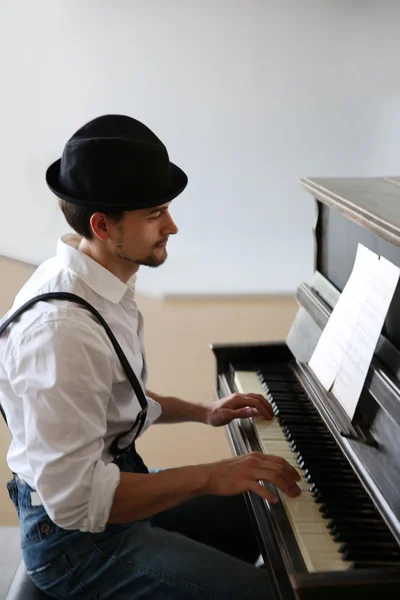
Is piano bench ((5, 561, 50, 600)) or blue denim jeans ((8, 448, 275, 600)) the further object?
piano bench ((5, 561, 50, 600))

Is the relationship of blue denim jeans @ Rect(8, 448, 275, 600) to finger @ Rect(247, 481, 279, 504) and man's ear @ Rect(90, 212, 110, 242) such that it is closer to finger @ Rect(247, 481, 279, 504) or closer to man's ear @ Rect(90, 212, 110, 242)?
finger @ Rect(247, 481, 279, 504)

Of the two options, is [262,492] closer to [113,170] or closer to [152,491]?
[152,491]

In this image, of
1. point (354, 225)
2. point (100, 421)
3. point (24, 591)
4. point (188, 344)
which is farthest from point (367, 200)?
point (188, 344)

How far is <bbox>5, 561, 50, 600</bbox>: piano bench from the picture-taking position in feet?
4.34

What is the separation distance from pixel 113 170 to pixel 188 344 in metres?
1.35

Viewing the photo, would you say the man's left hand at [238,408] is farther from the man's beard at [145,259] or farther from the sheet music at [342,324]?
the man's beard at [145,259]

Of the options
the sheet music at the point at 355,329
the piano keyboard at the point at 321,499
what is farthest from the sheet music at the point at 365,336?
the piano keyboard at the point at 321,499

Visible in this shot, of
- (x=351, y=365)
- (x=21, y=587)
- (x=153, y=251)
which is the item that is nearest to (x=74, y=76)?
(x=153, y=251)

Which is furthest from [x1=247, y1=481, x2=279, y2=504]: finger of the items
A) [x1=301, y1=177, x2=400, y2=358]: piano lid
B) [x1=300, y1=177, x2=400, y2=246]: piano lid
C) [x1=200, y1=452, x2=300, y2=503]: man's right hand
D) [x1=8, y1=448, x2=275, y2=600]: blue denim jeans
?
[x1=300, y1=177, x2=400, y2=246]: piano lid

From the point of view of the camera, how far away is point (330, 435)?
1445mm

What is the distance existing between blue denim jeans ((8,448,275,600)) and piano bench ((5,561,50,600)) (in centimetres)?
2

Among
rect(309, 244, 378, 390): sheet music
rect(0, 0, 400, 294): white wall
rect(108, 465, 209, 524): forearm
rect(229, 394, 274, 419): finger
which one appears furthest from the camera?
rect(0, 0, 400, 294): white wall

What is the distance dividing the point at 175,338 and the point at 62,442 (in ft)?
4.62

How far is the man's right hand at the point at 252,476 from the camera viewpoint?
1.22m
